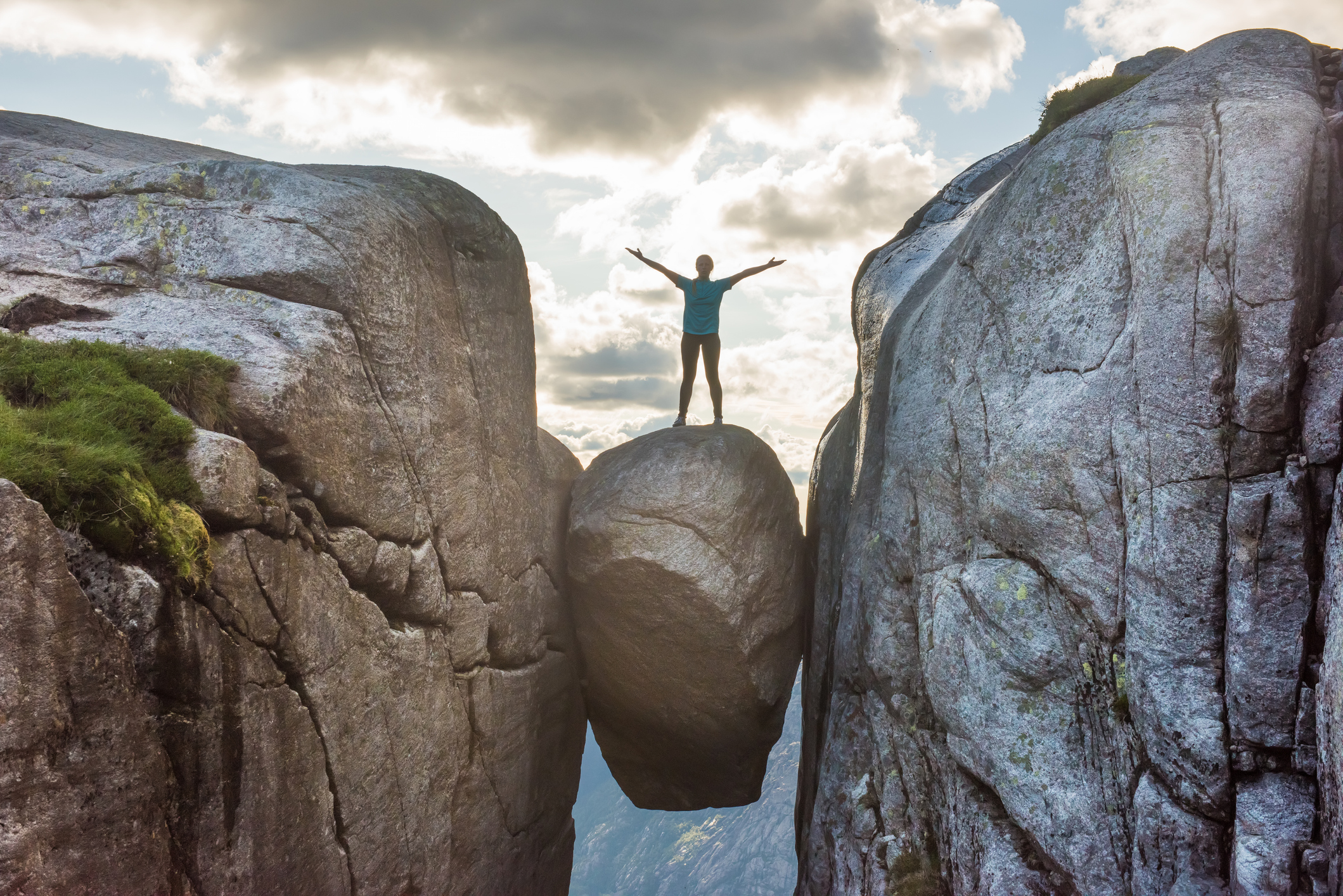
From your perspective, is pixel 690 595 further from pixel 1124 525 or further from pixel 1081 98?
pixel 1081 98

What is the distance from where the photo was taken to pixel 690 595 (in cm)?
1659

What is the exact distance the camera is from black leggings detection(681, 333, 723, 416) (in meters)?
18.8

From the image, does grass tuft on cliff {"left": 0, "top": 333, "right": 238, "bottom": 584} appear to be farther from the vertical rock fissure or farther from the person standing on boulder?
the person standing on boulder

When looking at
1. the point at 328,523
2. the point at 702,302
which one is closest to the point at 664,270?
the point at 702,302

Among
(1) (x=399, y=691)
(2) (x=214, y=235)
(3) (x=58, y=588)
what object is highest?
(2) (x=214, y=235)

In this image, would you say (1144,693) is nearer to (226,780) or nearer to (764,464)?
(764,464)

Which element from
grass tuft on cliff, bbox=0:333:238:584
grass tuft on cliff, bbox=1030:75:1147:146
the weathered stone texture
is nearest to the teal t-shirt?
grass tuft on cliff, bbox=1030:75:1147:146

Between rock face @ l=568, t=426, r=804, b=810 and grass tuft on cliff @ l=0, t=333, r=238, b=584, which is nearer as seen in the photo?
grass tuft on cliff @ l=0, t=333, r=238, b=584

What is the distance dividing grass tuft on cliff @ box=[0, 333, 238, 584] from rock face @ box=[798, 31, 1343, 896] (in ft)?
34.7

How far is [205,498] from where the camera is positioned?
9352mm

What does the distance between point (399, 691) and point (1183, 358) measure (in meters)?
11.8

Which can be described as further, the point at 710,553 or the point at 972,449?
the point at 710,553

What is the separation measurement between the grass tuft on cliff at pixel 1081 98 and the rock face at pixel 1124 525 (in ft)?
10.2

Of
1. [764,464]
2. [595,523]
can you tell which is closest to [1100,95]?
[764,464]
